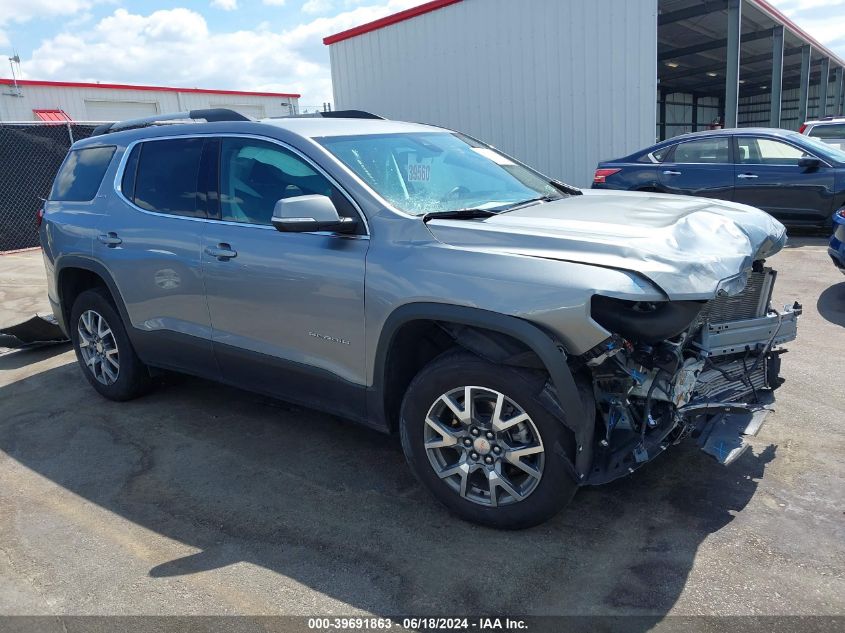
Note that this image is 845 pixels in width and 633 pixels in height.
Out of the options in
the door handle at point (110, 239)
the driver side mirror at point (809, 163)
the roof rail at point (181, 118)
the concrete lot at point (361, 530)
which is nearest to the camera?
the concrete lot at point (361, 530)

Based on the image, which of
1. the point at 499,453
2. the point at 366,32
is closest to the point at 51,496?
the point at 499,453

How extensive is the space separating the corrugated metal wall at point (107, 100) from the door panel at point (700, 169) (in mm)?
14430

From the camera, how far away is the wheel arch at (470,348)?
9.11ft

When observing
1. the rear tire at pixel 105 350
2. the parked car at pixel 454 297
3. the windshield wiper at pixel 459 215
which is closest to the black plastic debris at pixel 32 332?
the rear tire at pixel 105 350

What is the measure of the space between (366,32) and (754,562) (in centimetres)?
1623

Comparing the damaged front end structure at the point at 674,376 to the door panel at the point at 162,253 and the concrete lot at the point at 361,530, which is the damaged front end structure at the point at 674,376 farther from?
the door panel at the point at 162,253

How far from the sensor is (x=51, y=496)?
377cm

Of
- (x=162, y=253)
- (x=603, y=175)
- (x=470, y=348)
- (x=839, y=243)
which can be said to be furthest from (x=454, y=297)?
(x=603, y=175)

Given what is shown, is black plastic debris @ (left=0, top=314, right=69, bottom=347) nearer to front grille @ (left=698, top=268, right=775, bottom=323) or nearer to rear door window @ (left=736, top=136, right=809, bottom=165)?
front grille @ (left=698, top=268, right=775, bottom=323)

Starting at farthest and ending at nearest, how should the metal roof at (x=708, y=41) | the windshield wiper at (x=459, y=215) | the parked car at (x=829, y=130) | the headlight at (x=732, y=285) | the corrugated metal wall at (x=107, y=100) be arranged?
the corrugated metal wall at (x=107, y=100) < the metal roof at (x=708, y=41) < the parked car at (x=829, y=130) < the windshield wiper at (x=459, y=215) < the headlight at (x=732, y=285)

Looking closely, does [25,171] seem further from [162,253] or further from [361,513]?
[361,513]

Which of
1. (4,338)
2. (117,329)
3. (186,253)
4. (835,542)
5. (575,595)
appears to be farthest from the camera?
(4,338)

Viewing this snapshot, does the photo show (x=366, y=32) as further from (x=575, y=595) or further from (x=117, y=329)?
(x=575, y=595)

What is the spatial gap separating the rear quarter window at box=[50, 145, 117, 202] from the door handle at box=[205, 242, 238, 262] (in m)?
1.52
